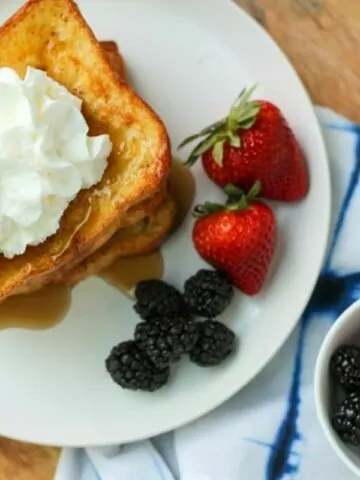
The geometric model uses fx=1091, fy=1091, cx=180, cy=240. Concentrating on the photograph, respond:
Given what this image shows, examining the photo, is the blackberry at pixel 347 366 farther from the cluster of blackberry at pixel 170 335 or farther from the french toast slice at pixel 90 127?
the french toast slice at pixel 90 127

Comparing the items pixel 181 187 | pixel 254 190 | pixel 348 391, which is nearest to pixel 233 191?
pixel 254 190

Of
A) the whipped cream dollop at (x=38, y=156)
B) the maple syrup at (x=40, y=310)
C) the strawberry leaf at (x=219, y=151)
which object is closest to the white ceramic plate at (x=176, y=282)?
the maple syrup at (x=40, y=310)

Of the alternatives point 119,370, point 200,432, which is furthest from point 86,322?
point 200,432

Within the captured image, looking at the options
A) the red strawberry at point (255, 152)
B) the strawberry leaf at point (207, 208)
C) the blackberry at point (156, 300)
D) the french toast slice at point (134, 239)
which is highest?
the red strawberry at point (255, 152)

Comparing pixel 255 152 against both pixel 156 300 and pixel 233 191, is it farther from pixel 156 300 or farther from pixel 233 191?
pixel 156 300

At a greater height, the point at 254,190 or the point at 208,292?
the point at 254,190

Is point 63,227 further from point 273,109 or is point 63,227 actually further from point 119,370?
point 273,109

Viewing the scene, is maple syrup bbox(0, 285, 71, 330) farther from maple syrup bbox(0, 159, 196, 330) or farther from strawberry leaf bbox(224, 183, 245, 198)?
strawberry leaf bbox(224, 183, 245, 198)
